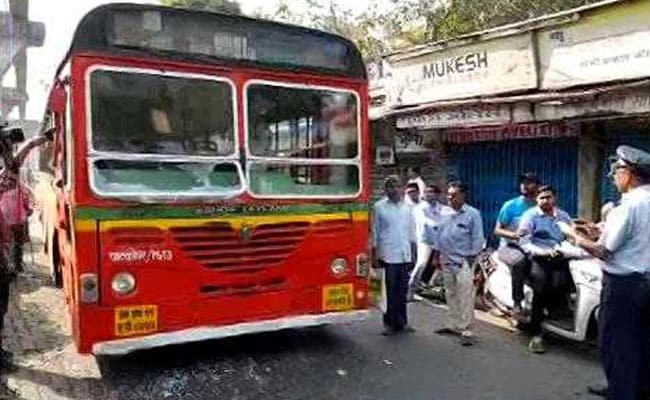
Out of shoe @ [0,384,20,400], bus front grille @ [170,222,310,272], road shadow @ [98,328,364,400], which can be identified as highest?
bus front grille @ [170,222,310,272]

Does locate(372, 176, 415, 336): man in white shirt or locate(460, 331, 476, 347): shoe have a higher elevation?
locate(372, 176, 415, 336): man in white shirt

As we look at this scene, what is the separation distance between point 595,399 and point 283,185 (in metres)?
2.84

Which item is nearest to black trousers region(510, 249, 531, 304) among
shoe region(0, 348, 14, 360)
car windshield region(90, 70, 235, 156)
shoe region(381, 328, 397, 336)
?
shoe region(381, 328, 397, 336)

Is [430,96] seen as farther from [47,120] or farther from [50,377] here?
[50,377]

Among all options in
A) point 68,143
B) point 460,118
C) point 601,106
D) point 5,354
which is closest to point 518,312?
point 601,106

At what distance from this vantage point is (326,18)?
16406 millimetres

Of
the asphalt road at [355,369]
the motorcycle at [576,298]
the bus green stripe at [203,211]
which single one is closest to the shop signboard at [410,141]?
the motorcycle at [576,298]

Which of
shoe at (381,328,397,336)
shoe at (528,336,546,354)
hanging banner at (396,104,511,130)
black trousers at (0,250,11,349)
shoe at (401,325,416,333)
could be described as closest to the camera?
black trousers at (0,250,11,349)

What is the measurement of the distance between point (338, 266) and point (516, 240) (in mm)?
1851

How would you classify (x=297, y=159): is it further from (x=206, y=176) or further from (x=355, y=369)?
(x=355, y=369)

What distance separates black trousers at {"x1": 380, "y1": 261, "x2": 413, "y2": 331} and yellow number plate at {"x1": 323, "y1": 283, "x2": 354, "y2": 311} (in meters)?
0.85

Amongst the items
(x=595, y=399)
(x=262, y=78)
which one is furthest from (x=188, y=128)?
(x=595, y=399)

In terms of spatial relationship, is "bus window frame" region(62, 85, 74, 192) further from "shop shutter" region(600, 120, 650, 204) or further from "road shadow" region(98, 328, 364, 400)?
"shop shutter" region(600, 120, 650, 204)

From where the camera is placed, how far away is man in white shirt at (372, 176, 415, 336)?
6.96m
